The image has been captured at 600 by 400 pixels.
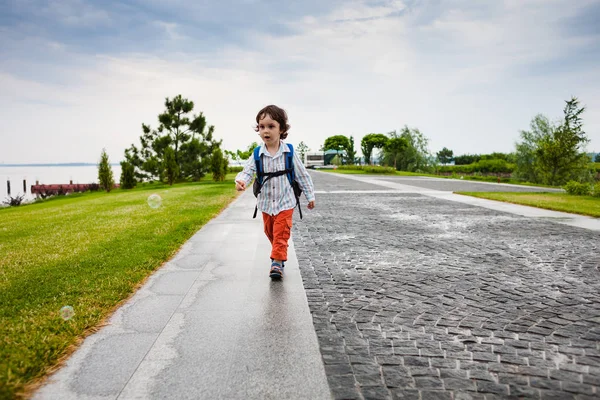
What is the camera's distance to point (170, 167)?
100 feet

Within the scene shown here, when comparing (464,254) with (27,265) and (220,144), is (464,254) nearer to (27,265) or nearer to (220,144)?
(27,265)

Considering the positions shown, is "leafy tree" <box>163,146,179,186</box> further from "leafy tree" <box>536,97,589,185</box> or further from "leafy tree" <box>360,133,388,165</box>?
"leafy tree" <box>360,133,388,165</box>

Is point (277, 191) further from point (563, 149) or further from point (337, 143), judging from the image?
point (337, 143)

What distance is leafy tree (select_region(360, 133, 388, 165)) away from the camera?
217 feet

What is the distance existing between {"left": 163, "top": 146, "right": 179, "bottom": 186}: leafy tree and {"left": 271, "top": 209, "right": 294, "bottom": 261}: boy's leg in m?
27.6

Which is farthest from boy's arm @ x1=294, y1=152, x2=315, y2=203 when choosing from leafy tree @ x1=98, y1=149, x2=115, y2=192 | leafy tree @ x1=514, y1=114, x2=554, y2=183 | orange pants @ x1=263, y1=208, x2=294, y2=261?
leafy tree @ x1=514, y1=114, x2=554, y2=183

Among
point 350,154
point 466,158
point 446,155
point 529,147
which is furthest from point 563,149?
point 446,155

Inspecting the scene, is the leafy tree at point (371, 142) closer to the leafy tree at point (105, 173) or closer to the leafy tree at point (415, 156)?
the leafy tree at point (415, 156)

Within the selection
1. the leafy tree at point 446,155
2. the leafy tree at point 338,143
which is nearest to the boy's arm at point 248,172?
the leafy tree at point 338,143

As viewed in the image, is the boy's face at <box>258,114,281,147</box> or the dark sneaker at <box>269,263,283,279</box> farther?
the dark sneaker at <box>269,263,283,279</box>

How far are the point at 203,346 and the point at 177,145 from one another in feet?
108

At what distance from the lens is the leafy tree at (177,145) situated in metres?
32.6

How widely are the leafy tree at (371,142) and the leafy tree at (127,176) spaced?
43616mm

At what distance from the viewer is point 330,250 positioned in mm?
6031
